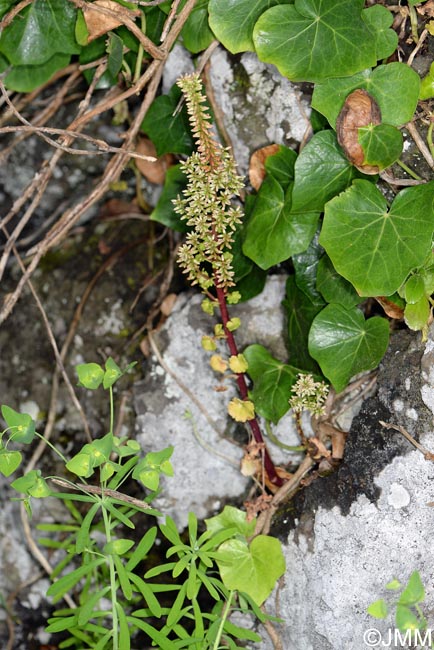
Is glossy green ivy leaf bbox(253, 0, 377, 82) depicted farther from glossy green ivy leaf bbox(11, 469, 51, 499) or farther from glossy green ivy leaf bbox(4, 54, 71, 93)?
glossy green ivy leaf bbox(11, 469, 51, 499)

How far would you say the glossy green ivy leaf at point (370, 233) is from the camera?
1238 mm

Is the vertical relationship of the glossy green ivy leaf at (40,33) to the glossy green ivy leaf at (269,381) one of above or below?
above

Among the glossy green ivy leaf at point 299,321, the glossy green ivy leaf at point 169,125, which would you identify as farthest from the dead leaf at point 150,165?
the glossy green ivy leaf at point 299,321

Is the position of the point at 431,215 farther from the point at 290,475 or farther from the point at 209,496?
the point at 209,496

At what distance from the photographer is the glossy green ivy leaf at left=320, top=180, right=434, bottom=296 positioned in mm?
1238

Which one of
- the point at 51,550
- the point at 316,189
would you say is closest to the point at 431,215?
the point at 316,189

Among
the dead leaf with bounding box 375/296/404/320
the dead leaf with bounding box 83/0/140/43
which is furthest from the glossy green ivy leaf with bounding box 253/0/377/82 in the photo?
the dead leaf with bounding box 375/296/404/320

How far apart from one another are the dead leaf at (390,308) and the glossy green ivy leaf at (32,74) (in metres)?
0.90

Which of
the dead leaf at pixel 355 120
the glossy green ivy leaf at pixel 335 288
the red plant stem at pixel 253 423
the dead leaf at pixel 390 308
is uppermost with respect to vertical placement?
the dead leaf at pixel 355 120

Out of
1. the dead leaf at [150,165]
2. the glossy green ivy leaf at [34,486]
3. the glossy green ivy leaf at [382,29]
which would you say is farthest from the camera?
the dead leaf at [150,165]

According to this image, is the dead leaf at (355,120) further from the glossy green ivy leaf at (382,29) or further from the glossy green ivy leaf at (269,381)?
the glossy green ivy leaf at (269,381)

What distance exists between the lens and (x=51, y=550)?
1799 millimetres

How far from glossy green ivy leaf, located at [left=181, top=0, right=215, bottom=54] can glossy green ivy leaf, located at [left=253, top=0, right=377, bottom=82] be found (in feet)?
0.62

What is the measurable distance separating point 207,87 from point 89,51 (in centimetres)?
28
